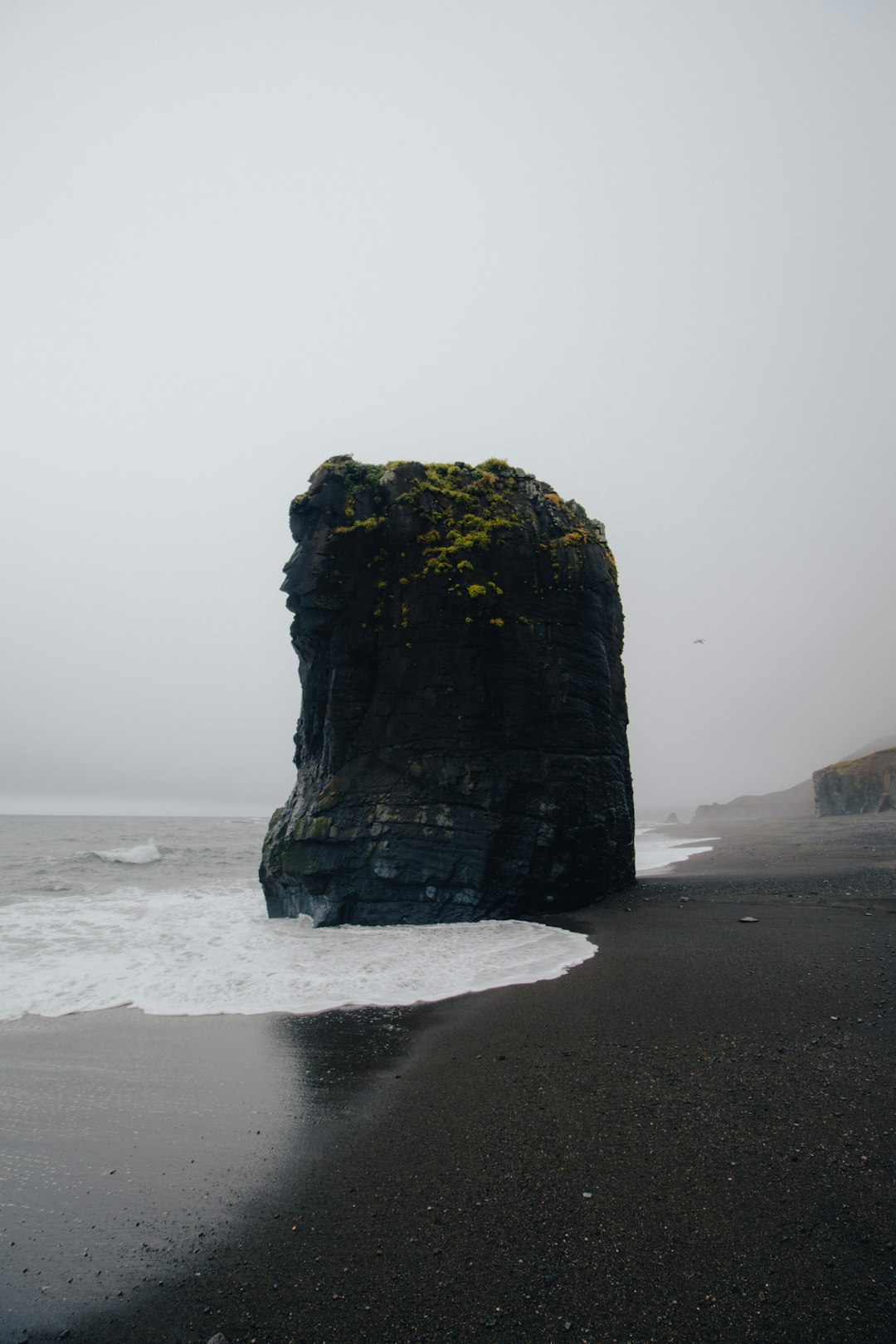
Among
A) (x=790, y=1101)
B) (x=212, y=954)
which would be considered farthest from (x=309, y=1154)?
(x=212, y=954)

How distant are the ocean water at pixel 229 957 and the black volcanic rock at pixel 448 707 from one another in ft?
4.49

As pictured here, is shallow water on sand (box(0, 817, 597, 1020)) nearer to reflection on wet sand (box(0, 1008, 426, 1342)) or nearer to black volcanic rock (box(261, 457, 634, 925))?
reflection on wet sand (box(0, 1008, 426, 1342))

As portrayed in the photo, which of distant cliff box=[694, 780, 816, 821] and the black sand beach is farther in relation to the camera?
distant cliff box=[694, 780, 816, 821]

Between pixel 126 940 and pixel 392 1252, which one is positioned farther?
pixel 126 940

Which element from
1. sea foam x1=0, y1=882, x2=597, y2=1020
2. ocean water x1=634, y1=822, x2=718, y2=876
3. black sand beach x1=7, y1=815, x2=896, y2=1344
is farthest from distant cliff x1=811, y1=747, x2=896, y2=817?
black sand beach x1=7, y1=815, x2=896, y2=1344

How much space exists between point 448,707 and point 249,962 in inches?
287

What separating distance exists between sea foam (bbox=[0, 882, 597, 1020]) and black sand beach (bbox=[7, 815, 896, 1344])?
34.2 inches

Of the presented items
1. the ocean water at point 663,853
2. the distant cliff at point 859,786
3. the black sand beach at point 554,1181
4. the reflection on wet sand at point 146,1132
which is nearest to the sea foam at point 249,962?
the reflection on wet sand at point 146,1132

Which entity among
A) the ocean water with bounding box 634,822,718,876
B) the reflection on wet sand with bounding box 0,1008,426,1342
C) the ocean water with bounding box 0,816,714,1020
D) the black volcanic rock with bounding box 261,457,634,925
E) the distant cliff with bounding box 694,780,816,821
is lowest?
the distant cliff with bounding box 694,780,816,821

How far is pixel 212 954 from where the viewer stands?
11516 millimetres

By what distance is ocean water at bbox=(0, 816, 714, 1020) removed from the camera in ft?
29.1

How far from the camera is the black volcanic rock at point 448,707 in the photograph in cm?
1466

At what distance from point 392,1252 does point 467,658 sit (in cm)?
1242

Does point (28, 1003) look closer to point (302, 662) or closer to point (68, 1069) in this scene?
point (68, 1069)
